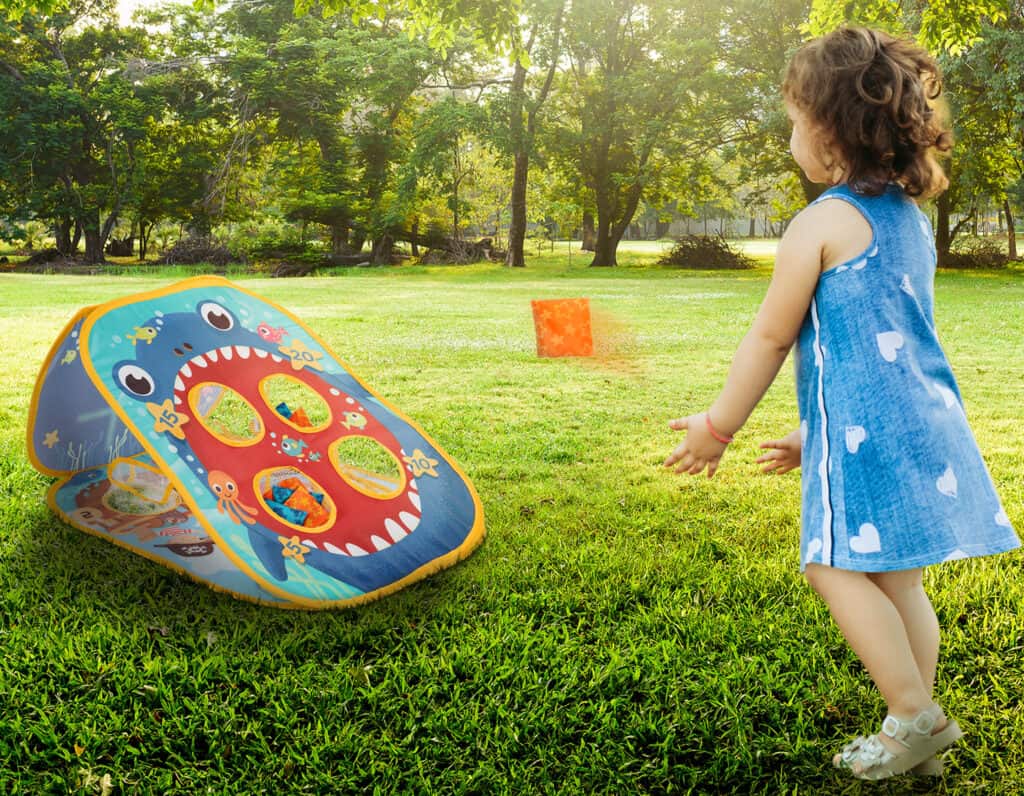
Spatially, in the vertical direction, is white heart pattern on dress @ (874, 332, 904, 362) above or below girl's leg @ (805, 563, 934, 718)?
above

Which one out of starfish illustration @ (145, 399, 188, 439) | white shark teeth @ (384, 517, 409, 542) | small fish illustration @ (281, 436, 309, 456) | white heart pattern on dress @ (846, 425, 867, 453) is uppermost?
white heart pattern on dress @ (846, 425, 867, 453)

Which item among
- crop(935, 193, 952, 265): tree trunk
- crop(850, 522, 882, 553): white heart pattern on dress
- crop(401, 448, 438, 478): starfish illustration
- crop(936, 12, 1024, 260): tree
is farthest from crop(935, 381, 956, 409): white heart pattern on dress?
crop(935, 193, 952, 265): tree trunk

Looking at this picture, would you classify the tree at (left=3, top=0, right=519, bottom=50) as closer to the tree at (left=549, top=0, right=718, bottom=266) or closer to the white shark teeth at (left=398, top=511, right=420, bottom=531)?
the white shark teeth at (left=398, top=511, right=420, bottom=531)

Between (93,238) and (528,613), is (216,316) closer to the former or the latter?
(528,613)

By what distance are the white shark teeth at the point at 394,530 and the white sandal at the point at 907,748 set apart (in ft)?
4.96

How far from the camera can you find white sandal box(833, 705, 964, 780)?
1.70 m

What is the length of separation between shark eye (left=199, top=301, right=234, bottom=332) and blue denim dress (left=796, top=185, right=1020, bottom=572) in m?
2.28

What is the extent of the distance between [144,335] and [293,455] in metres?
0.67

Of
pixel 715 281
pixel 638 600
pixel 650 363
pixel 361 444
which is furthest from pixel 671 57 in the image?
pixel 638 600

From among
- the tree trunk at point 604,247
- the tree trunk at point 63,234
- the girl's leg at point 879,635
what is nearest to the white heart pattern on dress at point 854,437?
the girl's leg at point 879,635

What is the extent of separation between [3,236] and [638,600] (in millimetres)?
31896

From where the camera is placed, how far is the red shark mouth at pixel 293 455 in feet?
8.93

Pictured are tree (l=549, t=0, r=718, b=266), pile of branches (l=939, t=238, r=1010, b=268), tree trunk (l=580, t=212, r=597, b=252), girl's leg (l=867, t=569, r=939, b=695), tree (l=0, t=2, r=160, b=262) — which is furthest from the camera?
tree trunk (l=580, t=212, r=597, b=252)

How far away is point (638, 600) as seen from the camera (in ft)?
8.64
